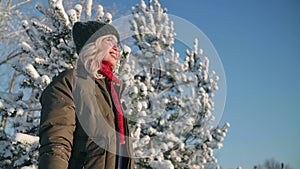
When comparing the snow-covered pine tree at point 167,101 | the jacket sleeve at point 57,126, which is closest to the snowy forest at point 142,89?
the snow-covered pine tree at point 167,101

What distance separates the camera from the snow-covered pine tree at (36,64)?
173 inches

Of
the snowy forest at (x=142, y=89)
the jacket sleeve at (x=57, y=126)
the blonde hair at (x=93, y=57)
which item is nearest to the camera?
the jacket sleeve at (x=57, y=126)

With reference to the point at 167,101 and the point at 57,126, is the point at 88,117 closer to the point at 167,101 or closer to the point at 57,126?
the point at 57,126

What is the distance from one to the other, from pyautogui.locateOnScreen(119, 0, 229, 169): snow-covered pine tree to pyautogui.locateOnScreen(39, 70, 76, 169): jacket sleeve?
2240 millimetres

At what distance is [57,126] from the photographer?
1.57 meters

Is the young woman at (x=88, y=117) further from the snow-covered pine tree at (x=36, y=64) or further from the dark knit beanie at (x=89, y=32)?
the snow-covered pine tree at (x=36, y=64)

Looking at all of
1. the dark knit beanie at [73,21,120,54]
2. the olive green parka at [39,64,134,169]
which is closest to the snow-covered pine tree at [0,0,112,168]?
the dark knit beanie at [73,21,120,54]

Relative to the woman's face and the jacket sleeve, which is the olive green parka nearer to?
the jacket sleeve

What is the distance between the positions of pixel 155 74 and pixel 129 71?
187 centimetres

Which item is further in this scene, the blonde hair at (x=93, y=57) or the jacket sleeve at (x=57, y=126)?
the blonde hair at (x=93, y=57)

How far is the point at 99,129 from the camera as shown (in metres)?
1.75

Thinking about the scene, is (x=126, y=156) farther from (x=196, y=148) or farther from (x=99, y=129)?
(x=196, y=148)

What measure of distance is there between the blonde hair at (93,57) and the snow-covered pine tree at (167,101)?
79.0 inches

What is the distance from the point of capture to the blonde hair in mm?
1866
